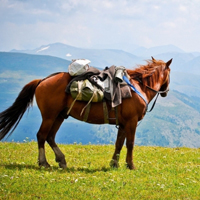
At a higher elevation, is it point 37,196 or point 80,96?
point 80,96

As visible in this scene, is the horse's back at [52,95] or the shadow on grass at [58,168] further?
the horse's back at [52,95]

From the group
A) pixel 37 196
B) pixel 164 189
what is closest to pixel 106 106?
pixel 164 189

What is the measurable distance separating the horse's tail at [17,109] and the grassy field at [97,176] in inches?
38.4

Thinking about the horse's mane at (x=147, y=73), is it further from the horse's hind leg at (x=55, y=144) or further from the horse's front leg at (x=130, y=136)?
the horse's hind leg at (x=55, y=144)

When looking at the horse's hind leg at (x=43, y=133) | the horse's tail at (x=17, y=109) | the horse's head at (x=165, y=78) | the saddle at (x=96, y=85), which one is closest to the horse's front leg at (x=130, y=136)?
the saddle at (x=96, y=85)

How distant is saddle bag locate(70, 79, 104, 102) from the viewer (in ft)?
31.5

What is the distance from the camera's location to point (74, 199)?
6.98 metres

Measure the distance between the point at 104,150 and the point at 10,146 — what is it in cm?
341

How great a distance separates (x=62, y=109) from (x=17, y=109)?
1573mm

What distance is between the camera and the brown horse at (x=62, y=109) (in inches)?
386

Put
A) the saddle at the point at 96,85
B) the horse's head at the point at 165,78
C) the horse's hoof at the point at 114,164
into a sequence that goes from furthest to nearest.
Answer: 1. the horse's head at the point at 165,78
2. the horse's hoof at the point at 114,164
3. the saddle at the point at 96,85

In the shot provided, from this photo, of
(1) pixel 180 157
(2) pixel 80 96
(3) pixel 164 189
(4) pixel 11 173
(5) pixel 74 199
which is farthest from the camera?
(1) pixel 180 157

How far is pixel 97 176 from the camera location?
9016 millimetres

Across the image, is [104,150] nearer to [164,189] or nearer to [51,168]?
[51,168]
